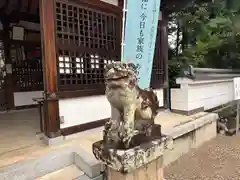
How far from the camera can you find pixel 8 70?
7.58m

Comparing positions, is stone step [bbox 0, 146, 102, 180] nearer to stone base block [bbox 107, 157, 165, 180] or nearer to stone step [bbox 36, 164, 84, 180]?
stone step [bbox 36, 164, 84, 180]

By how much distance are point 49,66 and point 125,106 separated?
2739mm

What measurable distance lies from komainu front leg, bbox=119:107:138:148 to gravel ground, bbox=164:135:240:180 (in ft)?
9.06

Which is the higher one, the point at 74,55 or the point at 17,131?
the point at 74,55

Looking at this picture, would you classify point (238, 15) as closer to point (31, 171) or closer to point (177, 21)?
point (177, 21)

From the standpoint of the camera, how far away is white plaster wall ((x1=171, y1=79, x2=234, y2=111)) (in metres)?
6.84

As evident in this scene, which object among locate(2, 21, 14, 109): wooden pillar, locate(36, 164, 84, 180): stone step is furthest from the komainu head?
locate(2, 21, 14, 109): wooden pillar

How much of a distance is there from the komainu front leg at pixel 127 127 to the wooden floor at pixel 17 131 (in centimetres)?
282

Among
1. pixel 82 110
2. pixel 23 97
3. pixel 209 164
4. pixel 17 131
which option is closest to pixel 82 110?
pixel 82 110

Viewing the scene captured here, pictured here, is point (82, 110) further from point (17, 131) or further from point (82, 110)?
point (17, 131)

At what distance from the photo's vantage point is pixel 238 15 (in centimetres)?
929

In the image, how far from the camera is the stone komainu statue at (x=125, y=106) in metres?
1.73

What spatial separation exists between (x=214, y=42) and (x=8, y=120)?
8313mm

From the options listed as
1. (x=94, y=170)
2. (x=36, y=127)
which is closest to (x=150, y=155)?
(x=94, y=170)
